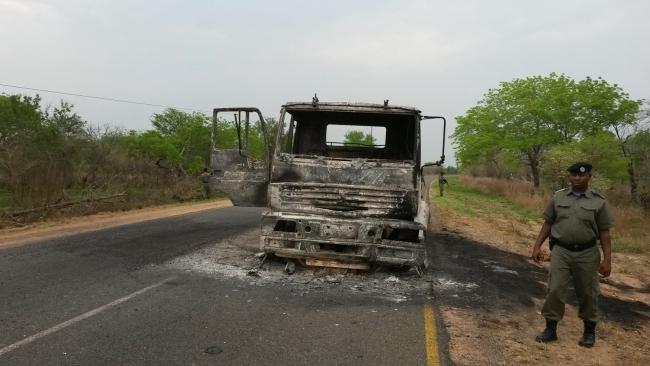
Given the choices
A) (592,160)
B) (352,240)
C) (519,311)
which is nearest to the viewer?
(519,311)

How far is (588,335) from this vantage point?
404 centimetres

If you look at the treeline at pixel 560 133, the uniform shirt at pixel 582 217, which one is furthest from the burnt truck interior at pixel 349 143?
the treeline at pixel 560 133

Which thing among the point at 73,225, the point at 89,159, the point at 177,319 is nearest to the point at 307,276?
the point at 177,319

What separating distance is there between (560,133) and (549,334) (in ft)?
78.0

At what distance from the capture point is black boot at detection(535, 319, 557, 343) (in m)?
4.00

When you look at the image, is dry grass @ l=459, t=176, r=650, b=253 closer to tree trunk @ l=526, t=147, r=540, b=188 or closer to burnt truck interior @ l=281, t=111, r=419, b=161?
tree trunk @ l=526, t=147, r=540, b=188

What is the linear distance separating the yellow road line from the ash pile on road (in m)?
0.50

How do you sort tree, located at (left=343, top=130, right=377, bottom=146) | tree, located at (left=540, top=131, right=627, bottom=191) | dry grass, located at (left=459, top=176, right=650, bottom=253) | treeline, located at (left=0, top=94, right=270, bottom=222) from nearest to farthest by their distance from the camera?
tree, located at (left=343, top=130, right=377, bottom=146) → dry grass, located at (left=459, top=176, right=650, bottom=253) → treeline, located at (left=0, top=94, right=270, bottom=222) → tree, located at (left=540, top=131, right=627, bottom=191)

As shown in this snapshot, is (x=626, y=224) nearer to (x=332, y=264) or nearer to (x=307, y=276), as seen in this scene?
(x=332, y=264)

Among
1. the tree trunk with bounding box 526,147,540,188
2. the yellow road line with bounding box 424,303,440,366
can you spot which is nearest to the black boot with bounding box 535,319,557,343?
the yellow road line with bounding box 424,303,440,366

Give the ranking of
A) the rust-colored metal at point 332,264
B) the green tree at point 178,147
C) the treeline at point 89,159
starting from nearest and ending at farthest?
1. the rust-colored metal at point 332,264
2. the treeline at point 89,159
3. the green tree at point 178,147

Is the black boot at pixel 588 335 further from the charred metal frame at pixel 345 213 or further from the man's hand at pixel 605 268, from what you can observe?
the charred metal frame at pixel 345 213

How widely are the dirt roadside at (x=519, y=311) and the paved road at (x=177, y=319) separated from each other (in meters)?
0.46

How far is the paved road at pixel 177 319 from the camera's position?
136 inches
